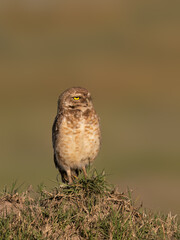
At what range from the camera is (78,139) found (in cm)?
675

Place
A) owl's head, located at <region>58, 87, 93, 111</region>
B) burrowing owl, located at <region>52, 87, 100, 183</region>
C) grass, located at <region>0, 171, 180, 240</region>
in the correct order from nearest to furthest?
grass, located at <region>0, 171, 180, 240</region> < owl's head, located at <region>58, 87, 93, 111</region> < burrowing owl, located at <region>52, 87, 100, 183</region>

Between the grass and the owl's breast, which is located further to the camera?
the owl's breast

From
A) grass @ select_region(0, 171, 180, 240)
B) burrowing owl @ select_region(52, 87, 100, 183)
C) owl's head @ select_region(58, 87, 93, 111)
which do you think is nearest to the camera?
grass @ select_region(0, 171, 180, 240)

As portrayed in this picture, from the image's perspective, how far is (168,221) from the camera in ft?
17.6

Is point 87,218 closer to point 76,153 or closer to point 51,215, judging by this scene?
point 51,215

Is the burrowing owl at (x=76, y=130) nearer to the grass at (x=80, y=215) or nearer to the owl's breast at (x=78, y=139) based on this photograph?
the owl's breast at (x=78, y=139)

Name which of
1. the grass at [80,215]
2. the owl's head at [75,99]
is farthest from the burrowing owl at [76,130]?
the grass at [80,215]

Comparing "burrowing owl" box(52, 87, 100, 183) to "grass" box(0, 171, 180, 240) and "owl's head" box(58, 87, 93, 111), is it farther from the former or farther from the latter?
"grass" box(0, 171, 180, 240)

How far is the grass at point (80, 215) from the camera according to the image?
488cm

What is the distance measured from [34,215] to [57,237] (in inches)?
13.5

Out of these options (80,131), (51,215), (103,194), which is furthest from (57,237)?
(80,131)

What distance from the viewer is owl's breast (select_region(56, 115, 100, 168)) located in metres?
6.73

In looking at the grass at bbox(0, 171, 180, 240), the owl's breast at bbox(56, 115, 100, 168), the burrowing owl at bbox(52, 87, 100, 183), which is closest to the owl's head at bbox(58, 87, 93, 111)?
the burrowing owl at bbox(52, 87, 100, 183)

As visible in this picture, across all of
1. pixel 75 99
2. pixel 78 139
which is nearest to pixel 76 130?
pixel 78 139
